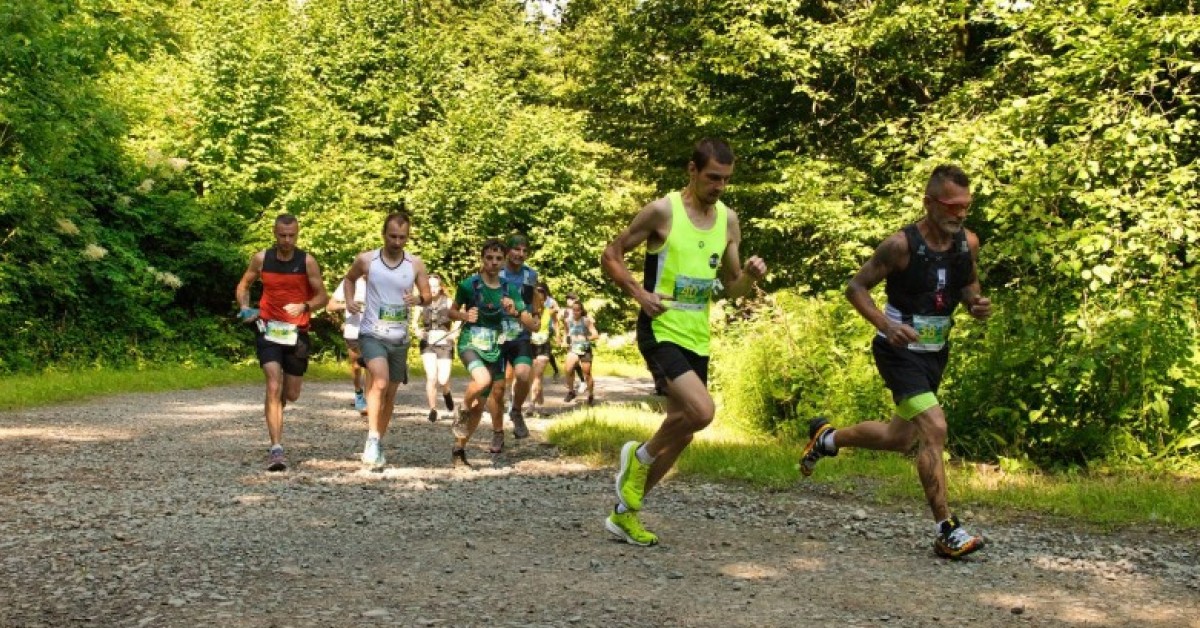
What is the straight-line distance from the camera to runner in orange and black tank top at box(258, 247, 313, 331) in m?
9.80

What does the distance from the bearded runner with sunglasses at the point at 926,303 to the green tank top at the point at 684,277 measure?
882mm

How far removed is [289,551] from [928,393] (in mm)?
3649

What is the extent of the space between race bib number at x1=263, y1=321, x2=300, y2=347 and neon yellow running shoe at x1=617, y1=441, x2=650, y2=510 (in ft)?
13.5

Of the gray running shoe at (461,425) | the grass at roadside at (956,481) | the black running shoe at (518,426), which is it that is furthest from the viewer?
the black running shoe at (518,426)

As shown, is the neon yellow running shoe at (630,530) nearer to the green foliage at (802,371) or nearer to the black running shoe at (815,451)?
the black running shoe at (815,451)

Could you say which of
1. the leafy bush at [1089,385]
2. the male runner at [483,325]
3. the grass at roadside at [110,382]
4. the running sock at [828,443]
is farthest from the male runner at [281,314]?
the grass at roadside at [110,382]

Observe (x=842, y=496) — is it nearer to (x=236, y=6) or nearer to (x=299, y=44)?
(x=236, y=6)

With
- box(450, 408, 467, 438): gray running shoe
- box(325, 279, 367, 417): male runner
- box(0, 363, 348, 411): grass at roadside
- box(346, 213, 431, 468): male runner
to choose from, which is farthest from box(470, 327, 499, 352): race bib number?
box(0, 363, 348, 411): grass at roadside

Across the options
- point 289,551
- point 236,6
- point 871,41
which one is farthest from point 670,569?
point 236,6

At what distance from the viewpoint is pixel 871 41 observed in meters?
16.9

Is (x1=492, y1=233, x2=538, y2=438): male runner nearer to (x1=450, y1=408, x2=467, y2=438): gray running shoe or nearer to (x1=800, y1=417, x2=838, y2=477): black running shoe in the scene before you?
(x1=450, y1=408, x2=467, y2=438): gray running shoe

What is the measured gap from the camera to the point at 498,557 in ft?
20.3

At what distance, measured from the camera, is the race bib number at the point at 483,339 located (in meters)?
10.7

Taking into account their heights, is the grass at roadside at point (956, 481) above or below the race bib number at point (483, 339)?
below
